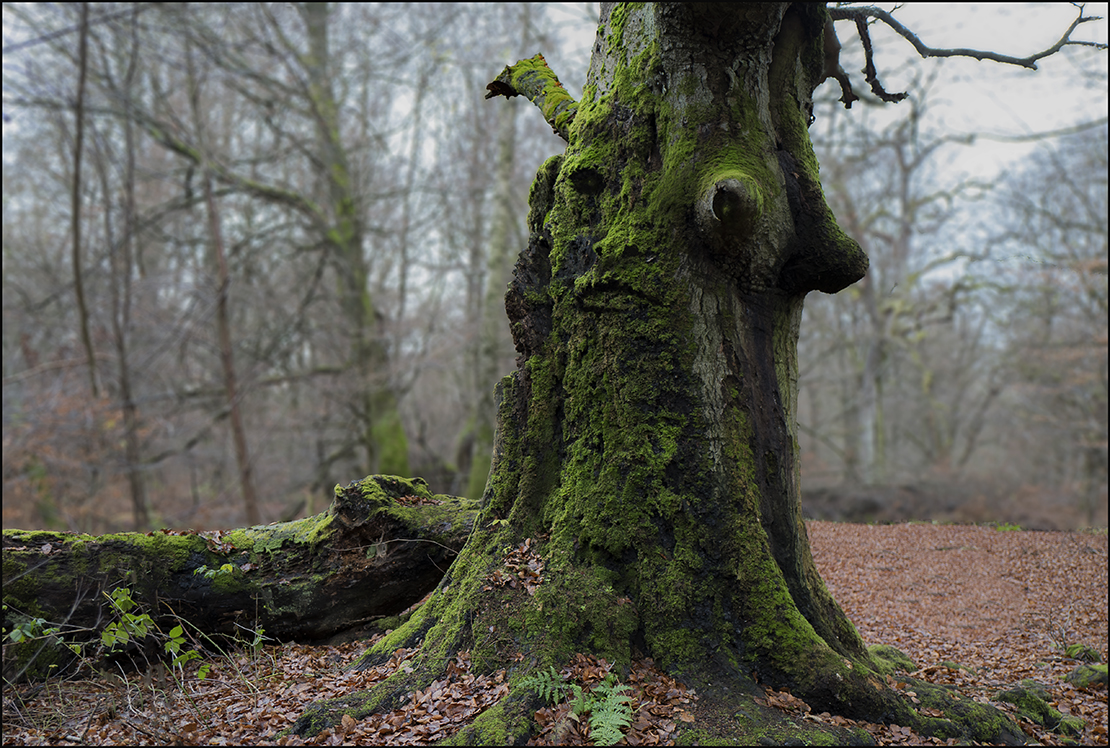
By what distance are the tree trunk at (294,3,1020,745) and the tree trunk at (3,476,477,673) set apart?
69 cm

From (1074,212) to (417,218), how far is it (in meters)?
17.0

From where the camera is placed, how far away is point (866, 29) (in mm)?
4156

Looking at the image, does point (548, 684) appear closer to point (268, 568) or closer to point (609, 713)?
point (609, 713)

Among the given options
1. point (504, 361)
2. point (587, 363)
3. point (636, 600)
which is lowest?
point (636, 600)

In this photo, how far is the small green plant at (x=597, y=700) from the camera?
2.59 m

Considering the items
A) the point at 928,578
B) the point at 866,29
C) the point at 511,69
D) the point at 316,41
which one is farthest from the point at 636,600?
the point at 316,41

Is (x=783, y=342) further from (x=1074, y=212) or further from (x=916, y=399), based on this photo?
(x=916, y=399)

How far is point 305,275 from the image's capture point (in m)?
14.1

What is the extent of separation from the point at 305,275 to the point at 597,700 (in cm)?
1329

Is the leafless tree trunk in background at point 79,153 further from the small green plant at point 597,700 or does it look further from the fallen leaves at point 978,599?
the fallen leaves at point 978,599

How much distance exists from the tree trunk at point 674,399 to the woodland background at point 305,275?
8067 millimetres

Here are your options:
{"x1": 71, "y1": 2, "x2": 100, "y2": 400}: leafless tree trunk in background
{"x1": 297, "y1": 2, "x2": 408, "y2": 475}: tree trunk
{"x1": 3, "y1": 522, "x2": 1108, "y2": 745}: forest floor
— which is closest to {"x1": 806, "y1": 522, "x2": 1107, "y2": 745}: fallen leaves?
{"x1": 3, "y1": 522, "x2": 1108, "y2": 745}: forest floor

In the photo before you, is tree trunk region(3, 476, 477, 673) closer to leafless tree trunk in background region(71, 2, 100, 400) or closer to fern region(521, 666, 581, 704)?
fern region(521, 666, 581, 704)

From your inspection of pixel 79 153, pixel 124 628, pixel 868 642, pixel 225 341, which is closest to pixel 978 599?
pixel 868 642
